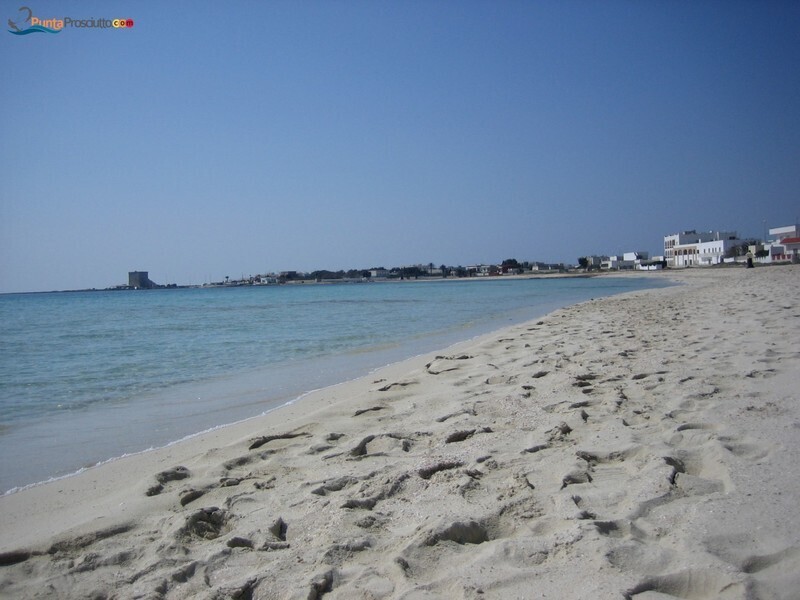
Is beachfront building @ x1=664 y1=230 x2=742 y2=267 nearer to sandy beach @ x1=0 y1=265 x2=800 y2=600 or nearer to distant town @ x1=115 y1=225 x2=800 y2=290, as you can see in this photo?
distant town @ x1=115 y1=225 x2=800 y2=290

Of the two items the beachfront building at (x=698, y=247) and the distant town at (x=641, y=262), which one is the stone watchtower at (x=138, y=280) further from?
the beachfront building at (x=698, y=247)

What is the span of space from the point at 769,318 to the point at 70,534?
30.2 ft

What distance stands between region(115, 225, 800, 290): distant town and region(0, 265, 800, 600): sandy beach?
54.5m

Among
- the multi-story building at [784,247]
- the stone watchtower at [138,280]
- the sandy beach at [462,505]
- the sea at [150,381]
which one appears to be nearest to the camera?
the sandy beach at [462,505]

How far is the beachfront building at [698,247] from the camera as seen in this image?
7444 cm

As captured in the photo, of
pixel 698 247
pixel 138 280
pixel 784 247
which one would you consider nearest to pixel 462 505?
pixel 784 247

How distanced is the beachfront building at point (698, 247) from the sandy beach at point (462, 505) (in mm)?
78934

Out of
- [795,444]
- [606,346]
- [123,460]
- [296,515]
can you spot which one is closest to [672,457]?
[795,444]

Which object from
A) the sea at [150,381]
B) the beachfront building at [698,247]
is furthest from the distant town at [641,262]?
the sea at [150,381]

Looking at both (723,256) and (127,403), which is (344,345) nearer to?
(127,403)

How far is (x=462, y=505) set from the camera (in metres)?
2.43

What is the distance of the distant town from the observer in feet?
202

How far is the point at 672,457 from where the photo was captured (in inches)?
108

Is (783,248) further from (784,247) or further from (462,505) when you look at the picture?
(462,505)
